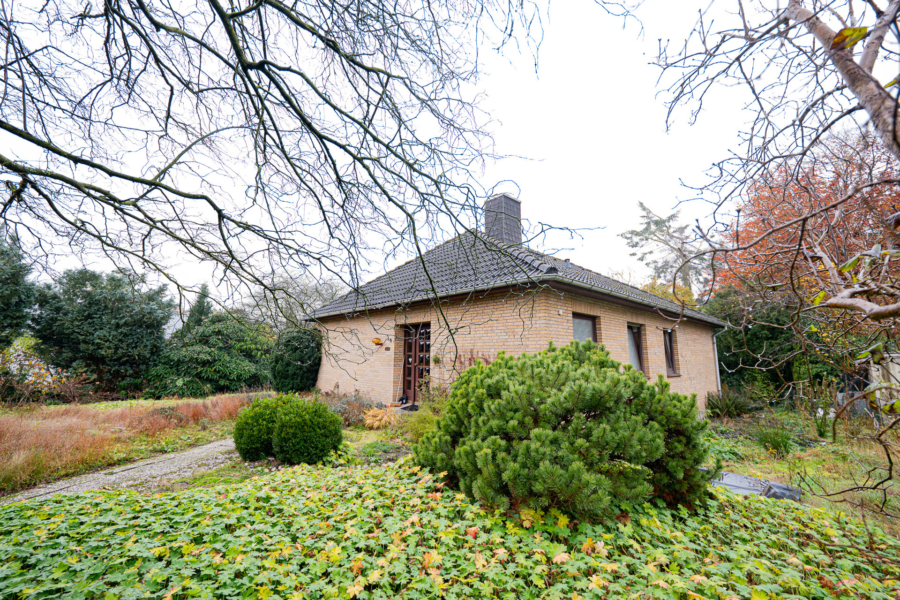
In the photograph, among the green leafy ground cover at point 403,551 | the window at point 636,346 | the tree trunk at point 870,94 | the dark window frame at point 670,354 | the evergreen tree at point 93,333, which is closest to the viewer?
the tree trunk at point 870,94

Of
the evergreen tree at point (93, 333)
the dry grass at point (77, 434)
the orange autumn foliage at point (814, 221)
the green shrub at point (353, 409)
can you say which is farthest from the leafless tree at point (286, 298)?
the evergreen tree at point (93, 333)

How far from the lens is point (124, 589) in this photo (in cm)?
199

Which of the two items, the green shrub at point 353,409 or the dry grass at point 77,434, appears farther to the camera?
the green shrub at point 353,409

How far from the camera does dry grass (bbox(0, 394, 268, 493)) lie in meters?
4.90

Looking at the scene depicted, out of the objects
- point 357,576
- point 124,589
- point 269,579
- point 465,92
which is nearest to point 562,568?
point 357,576

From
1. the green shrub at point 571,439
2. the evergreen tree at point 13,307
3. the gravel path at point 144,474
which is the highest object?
the evergreen tree at point 13,307

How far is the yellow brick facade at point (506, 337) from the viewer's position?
7188 millimetres

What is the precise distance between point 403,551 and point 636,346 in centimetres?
941

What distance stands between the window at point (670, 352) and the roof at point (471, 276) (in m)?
1.12

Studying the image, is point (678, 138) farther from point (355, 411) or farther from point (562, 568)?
point (355, 411)

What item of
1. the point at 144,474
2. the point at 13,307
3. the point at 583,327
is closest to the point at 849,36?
the point at 144,474

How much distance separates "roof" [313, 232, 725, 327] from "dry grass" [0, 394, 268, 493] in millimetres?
4253

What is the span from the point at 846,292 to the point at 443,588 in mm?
2311

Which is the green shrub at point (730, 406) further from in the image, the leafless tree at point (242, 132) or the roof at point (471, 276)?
the leafless tree at point (242, 132)
